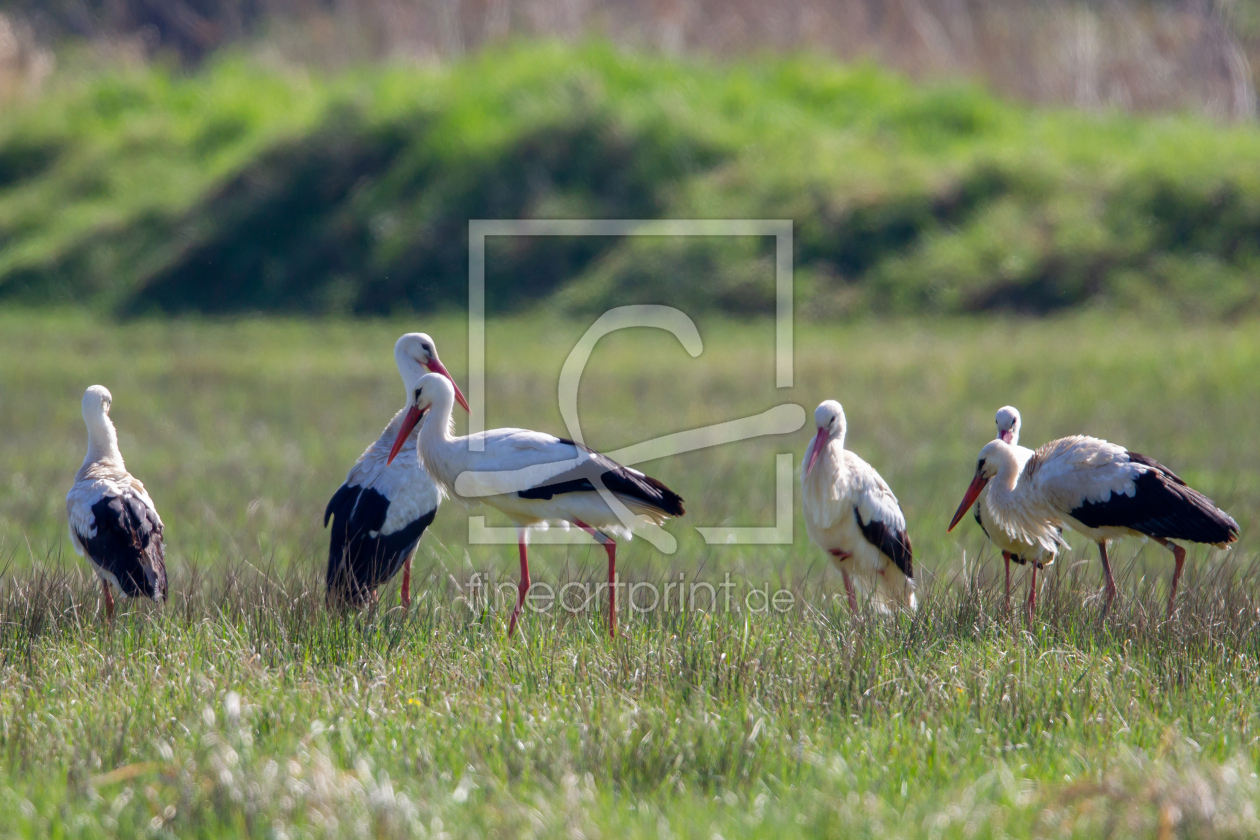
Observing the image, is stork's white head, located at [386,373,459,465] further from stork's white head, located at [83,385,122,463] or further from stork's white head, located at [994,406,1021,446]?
stork's white head, located at [994,406,1021,446]

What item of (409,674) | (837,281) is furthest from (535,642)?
(837,281)

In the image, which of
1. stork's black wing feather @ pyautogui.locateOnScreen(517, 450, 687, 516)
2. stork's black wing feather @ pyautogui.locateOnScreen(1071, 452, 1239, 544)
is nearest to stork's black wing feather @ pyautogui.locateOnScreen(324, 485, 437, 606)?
stork's black wing feather @ pyautogui.locateOnScreen(517, 450, 687, 516)

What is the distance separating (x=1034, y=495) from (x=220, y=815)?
3439mm

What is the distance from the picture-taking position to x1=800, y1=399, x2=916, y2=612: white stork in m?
5.79

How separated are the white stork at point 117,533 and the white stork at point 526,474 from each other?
997 mm

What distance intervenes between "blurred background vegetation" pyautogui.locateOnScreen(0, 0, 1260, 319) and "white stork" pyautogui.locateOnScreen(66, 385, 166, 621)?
38.8 ft

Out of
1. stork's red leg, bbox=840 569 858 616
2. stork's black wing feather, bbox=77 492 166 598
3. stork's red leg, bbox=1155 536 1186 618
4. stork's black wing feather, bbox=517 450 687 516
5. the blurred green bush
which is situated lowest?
stork's red leg, bbox=840 569 858 616

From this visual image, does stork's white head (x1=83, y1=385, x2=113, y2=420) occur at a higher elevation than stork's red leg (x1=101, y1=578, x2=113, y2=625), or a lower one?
higher

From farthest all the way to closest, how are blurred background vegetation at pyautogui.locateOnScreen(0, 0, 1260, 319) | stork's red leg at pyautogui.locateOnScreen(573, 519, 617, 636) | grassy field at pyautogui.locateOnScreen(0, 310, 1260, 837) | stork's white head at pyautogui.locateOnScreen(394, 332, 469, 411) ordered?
blurred background vegetation at pyautogui.locateOnScreen(0, 0, 1260, 319) → stork's white head at pyautogui.locateOnScreen(394, 332, 469, 411) → stork's red leg at pyautogui.locateOnScreen(573, 519, 617, 636) → grassy field at pyautogui.locateOnScreen(0, 310, 1260, 837)

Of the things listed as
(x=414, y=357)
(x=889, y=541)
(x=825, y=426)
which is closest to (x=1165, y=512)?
(x=889, y=541)

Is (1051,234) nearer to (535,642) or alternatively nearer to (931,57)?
(931,57)

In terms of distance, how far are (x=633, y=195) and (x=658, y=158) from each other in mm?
656

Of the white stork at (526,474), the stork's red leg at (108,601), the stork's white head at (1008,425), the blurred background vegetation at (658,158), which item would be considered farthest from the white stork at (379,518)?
the blurred background vegetation at (658,158)

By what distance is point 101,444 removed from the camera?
5.73 meters
